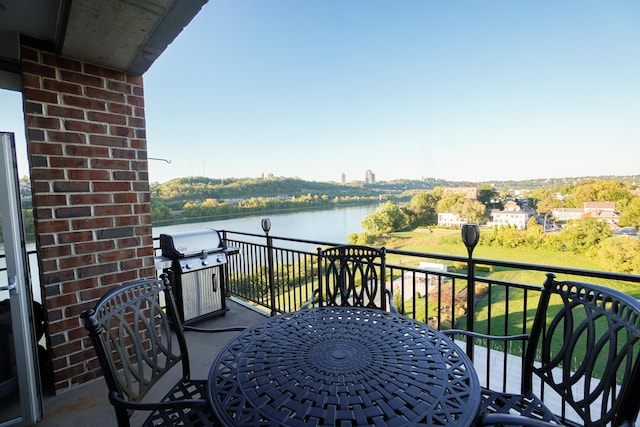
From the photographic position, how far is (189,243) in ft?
10.9

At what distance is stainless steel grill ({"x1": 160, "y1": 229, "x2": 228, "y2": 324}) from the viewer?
10.5ft

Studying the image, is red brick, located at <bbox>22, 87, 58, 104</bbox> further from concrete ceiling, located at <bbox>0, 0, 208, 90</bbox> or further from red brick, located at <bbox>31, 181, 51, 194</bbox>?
red brick, located at <bbox>31, 181, 51, 194</bbox>

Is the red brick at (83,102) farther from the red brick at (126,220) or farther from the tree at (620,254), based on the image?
the tree at (620,254)

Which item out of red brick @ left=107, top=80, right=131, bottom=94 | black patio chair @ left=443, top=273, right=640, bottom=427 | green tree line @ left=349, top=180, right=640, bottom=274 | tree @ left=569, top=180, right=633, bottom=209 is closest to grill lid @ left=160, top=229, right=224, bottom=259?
red brick @ left=107, top=80, right=131, bottom=94

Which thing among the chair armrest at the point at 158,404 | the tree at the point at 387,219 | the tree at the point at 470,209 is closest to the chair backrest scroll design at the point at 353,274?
the chair armrest at the point at 158,404

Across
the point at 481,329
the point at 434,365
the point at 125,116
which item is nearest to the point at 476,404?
the point at 434,365

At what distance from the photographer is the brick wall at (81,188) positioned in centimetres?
201

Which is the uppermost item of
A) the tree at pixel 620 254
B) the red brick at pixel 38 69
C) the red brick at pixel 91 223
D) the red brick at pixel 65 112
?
the red brick at pixel 38 69

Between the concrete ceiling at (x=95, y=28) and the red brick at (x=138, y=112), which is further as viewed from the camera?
the red brick at (x=138, y=112)

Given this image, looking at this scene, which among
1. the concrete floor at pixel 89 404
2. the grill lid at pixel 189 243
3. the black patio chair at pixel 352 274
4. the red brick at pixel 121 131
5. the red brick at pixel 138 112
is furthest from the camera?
the grill lid at pixel 189 243

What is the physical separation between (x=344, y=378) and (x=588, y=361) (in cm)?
95

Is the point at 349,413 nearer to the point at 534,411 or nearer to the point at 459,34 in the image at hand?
the point at 534,411

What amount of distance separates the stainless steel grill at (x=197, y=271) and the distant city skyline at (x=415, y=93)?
4.59 metres

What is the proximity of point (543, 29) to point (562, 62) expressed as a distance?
415 centimetres
